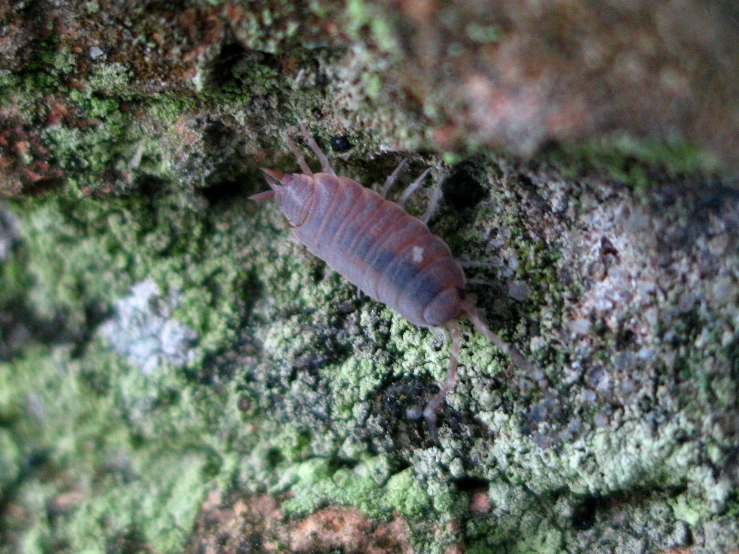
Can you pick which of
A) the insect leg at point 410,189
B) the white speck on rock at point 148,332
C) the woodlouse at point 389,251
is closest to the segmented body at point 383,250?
the woodlouse at point 389,251

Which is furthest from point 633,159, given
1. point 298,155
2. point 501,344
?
point 298,155

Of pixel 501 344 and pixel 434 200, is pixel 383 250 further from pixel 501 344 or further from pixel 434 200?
pixel 501 344

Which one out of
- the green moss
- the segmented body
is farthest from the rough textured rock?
the segmented body

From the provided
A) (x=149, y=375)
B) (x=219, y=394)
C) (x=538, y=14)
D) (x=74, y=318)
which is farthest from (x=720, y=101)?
(x=74, y=318)

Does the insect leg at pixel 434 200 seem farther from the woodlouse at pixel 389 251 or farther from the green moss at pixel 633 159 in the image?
the green moss at pixel 633 159

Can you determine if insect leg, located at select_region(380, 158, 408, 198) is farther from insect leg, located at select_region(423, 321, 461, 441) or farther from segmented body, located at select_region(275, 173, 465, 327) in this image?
insect leg, located at select_region(423, 321, 461, 441)

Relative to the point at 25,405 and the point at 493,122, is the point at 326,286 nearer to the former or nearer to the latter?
the point at 493,122
